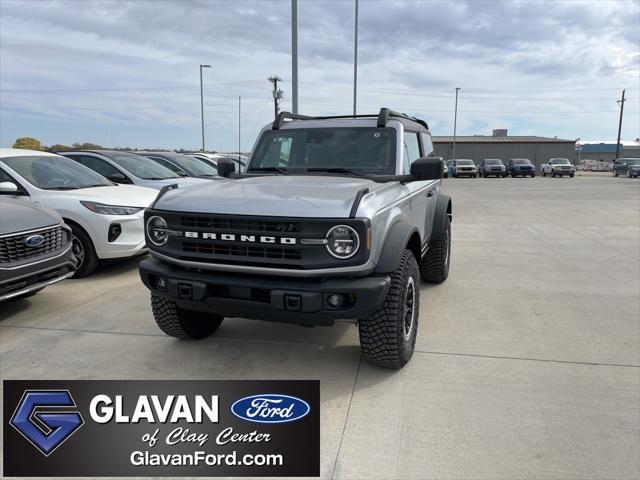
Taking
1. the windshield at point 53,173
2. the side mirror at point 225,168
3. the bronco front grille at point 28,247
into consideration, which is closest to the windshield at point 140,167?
the windshield at point 53,173

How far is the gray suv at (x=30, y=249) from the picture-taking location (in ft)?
14.1

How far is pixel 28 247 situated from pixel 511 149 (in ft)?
210

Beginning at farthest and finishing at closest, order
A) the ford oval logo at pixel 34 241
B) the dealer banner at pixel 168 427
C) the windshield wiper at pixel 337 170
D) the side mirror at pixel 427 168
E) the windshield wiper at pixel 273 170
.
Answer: the ford oval logo at pixel 34 241 < the windshield wiper at pixel 273 170 < the windshield wiper at pixel 337 170 < the side mirror at pixel 427 168 < the dealer banner at pixel 168 427

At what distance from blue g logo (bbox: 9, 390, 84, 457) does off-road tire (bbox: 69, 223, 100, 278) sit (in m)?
4.18

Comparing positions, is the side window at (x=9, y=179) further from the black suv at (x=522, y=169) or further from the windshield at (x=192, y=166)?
the black suv at (x=522, y=169)

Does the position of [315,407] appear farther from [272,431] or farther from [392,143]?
[392,143]

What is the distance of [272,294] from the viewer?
3.00 m

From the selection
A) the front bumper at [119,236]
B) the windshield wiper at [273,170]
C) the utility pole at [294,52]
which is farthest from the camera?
the utility pole at [294,52]

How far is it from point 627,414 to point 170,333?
3.30 meters

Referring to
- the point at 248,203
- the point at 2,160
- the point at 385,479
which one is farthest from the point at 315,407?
the point at 2,160

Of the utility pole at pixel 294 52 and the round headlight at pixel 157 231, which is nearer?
the round headlight at pixel 157 231

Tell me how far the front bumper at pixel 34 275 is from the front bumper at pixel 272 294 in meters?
1.73

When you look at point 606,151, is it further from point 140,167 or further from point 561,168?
point 140,167

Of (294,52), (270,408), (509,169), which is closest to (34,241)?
(270,408)
